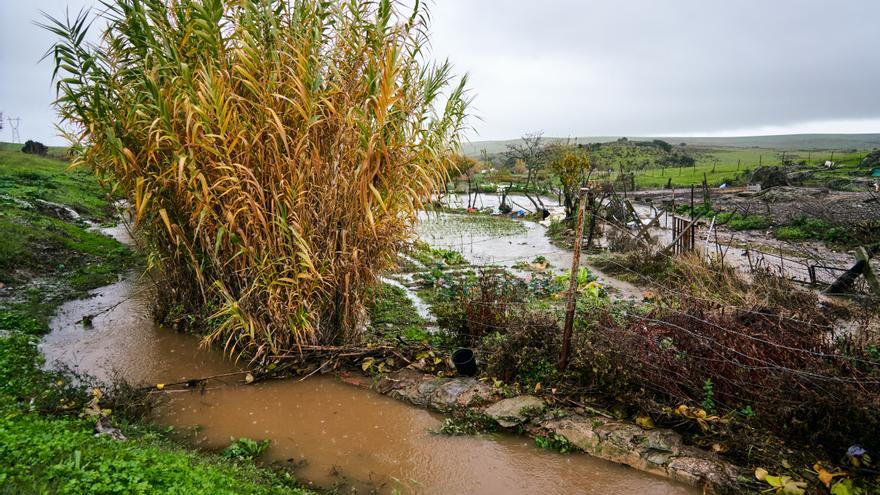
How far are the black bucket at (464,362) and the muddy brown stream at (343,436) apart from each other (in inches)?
24.8

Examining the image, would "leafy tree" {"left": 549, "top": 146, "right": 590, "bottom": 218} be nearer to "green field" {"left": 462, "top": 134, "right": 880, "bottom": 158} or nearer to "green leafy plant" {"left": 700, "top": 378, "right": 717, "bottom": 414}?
"green leafy plant" {"left": 700, "top": 378, "right": 717, "bottom": 414}

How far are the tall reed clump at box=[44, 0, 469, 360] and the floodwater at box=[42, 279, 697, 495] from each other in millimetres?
656

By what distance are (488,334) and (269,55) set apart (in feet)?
13.5

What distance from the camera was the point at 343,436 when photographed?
4520mm

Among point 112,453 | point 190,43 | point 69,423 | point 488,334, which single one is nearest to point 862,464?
point 488,334

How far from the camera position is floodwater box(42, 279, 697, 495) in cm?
385

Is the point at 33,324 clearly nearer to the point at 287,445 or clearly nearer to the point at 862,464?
the point at 287,445

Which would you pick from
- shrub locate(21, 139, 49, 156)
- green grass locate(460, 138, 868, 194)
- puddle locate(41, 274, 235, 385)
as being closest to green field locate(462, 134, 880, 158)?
green grass locate(460, 138, 868, 194)

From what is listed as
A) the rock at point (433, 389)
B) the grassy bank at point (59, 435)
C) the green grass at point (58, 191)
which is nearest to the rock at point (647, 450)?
→ the rock at point (433, 389)

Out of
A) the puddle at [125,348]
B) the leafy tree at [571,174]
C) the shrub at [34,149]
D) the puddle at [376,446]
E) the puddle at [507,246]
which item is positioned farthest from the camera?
the shrub at [34,149]

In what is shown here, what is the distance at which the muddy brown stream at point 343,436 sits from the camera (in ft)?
12.6

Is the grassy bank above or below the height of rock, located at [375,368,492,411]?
above

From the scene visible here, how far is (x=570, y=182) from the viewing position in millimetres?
16953

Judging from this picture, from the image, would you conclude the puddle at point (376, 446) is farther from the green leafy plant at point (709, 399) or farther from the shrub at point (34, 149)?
the shrub at point (34, 149)
